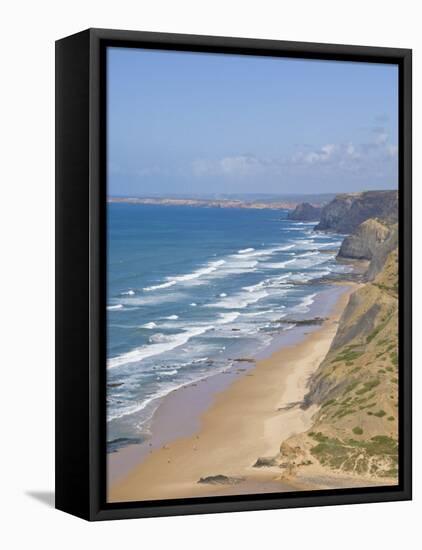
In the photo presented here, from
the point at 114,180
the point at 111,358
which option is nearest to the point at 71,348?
the point at 111,358

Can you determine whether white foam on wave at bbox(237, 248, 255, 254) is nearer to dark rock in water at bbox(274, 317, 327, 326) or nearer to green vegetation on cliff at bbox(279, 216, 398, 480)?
dark rock in water at bbox(274, 317, 327, 326)

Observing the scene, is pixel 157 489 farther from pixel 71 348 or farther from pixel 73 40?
pixel 73 40

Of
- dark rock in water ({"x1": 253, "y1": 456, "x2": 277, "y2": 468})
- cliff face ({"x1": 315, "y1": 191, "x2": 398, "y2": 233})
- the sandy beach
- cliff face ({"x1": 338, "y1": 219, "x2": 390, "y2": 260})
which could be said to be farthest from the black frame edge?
cliff face ({"x1": 338, "y1": 219, "x2": 390, "y2": 260})

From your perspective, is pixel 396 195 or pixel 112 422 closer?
pixel 112 422

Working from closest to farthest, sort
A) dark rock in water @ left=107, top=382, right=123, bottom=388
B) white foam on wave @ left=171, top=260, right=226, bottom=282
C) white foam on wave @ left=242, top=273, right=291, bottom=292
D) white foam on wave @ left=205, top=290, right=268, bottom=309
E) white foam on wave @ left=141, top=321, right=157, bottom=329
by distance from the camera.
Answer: dark rock in water @ left=107, top=382, right=123, bottom=388 → white foam on wave @ left=141, top=321, right=157, bottom=329 → white foam on wave @ left=171, top=260, right=226, bottom=282 → white foam on wave @ left=205, top=290, right=268, bottom=309 → white foam on wave @ left=242, top=273, right=291, bottom=292

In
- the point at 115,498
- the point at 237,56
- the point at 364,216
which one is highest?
the point at 237,56

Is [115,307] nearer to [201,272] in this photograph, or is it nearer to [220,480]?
[201,272]
